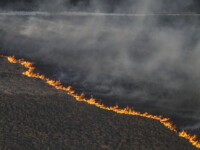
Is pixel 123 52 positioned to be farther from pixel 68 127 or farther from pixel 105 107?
pixel 68 127

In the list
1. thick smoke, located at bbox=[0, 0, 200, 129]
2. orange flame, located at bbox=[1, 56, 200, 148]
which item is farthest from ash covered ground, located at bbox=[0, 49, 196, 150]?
thick smoke, located at bbox=[0, 0, 200, 129]

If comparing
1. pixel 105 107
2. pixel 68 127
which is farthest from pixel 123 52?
pixel 68 127

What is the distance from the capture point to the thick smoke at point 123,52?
19.0 feet

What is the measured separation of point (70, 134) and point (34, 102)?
97 cm

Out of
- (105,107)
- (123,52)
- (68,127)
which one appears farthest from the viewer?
(123,52)

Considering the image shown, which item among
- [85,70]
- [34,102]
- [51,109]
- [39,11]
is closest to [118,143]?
[51,109]

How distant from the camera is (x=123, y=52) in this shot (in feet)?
26.2

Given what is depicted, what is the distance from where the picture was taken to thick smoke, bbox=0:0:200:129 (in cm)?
579

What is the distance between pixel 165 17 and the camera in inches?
479

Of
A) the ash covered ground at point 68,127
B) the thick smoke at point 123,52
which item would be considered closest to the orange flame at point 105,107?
the ash covered ground at point 68,127

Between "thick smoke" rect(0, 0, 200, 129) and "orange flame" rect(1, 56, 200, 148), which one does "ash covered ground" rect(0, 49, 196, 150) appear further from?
"thick smoke" rect(0, 0, 200, 129)

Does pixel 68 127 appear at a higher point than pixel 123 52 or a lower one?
lower

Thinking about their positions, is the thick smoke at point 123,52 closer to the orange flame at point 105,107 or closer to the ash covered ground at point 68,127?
the orange flame at point 105,107

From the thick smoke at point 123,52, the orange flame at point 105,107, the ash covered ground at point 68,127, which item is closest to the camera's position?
the ash covered ground at point 68,127
